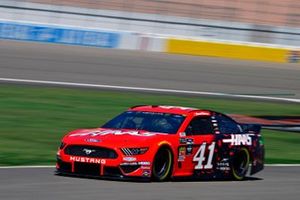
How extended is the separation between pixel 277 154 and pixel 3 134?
5.50 metres

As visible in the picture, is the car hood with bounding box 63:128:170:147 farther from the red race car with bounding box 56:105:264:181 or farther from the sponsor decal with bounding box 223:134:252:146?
the sponsor decal with bounding box 223:134:252:146

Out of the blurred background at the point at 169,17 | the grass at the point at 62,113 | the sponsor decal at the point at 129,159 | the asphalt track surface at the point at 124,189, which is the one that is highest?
the blurred background at the point at 169,17

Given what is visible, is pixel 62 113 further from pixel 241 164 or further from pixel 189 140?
pixel 189 140

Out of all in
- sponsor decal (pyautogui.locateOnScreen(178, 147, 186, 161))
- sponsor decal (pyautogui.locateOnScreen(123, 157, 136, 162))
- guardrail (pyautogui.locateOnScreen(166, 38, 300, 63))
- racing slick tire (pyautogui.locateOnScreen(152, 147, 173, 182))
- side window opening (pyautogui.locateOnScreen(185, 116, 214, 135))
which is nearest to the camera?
sponsor decal (pyautogui.locateOnScreen(123, 157, 136, 162))

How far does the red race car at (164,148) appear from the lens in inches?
444

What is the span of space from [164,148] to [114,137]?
68cm

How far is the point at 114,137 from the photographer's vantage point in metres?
11.5

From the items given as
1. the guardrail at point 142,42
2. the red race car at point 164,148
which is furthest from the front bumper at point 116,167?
the guardrail at point 142,42

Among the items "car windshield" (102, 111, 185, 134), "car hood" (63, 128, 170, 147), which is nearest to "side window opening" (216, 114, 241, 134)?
"car windshield" (102, 111, 185, 134)

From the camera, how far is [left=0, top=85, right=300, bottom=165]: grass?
627 inches

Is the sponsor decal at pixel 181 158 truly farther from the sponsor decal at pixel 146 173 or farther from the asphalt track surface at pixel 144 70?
the asphalt track surface at pixel 144 70

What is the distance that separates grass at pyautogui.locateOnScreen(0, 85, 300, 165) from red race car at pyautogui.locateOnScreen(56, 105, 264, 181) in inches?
92.4

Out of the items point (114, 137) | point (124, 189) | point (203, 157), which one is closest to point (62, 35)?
point (203, 157)

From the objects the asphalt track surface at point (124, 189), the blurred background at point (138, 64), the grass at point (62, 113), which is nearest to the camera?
the asphalt track surface at point (124, 189)
